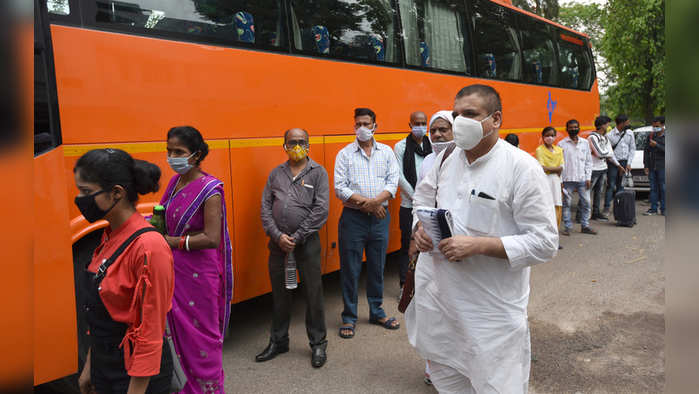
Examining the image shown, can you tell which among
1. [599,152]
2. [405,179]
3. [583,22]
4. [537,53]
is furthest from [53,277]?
[583,22]

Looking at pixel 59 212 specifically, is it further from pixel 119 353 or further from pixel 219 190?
pixel 119 353

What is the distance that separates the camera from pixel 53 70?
325cm

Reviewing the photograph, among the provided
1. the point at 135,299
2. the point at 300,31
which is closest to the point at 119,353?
the point at 135,299

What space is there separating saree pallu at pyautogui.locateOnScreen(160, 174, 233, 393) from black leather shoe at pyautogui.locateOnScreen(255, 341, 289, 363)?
1081 mm

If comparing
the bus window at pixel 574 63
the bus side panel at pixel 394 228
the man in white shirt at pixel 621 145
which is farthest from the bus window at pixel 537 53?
the bus side panel at pixel 394 228

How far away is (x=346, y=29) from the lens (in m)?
5.46

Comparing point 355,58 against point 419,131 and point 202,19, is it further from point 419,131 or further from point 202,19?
point 202,19

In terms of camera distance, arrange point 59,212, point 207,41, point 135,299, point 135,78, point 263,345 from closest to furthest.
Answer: point 135,299, point 59,212, point 135,78, point 207,41, point 263,345

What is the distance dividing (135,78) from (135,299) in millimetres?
2373

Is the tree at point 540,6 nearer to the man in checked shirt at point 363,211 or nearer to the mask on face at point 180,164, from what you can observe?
the man in checked shirt at point 363,211

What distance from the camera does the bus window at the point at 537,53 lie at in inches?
349

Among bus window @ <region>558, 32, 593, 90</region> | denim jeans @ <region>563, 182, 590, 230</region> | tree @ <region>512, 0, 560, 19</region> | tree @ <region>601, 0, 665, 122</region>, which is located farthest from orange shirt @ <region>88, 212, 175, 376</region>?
tree @ <region>601, 0, 665, 122</region>

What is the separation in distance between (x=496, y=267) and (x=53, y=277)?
282cm

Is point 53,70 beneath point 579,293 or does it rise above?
above
